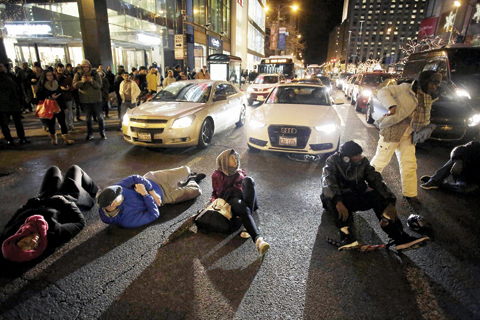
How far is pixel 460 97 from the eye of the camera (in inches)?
280

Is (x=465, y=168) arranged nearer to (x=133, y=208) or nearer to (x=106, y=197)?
(x=133, y=208)

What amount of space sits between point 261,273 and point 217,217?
808mm

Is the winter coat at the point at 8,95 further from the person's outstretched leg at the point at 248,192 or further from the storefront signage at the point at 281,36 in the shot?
the storefront signage at the point at 281,36

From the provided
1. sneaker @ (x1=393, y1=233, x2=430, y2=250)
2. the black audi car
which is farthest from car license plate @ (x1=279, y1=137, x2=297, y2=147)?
the black audi car

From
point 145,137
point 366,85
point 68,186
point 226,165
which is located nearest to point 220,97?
point 145,137

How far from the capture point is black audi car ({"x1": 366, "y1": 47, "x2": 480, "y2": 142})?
6.70m

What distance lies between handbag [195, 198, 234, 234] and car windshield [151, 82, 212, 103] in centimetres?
444

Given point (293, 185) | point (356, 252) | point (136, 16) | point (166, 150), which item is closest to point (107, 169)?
point (166, 150)

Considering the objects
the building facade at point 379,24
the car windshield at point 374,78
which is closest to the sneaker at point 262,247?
the car windshield at point 374,78

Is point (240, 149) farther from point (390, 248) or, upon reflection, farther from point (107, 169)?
point (390, 248)

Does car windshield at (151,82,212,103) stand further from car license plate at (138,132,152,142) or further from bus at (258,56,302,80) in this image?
bus at (258,56,302,80)

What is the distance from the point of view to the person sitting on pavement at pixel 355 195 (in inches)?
111

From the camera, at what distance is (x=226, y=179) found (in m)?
3.27

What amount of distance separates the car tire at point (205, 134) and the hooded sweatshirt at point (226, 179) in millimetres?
3265
